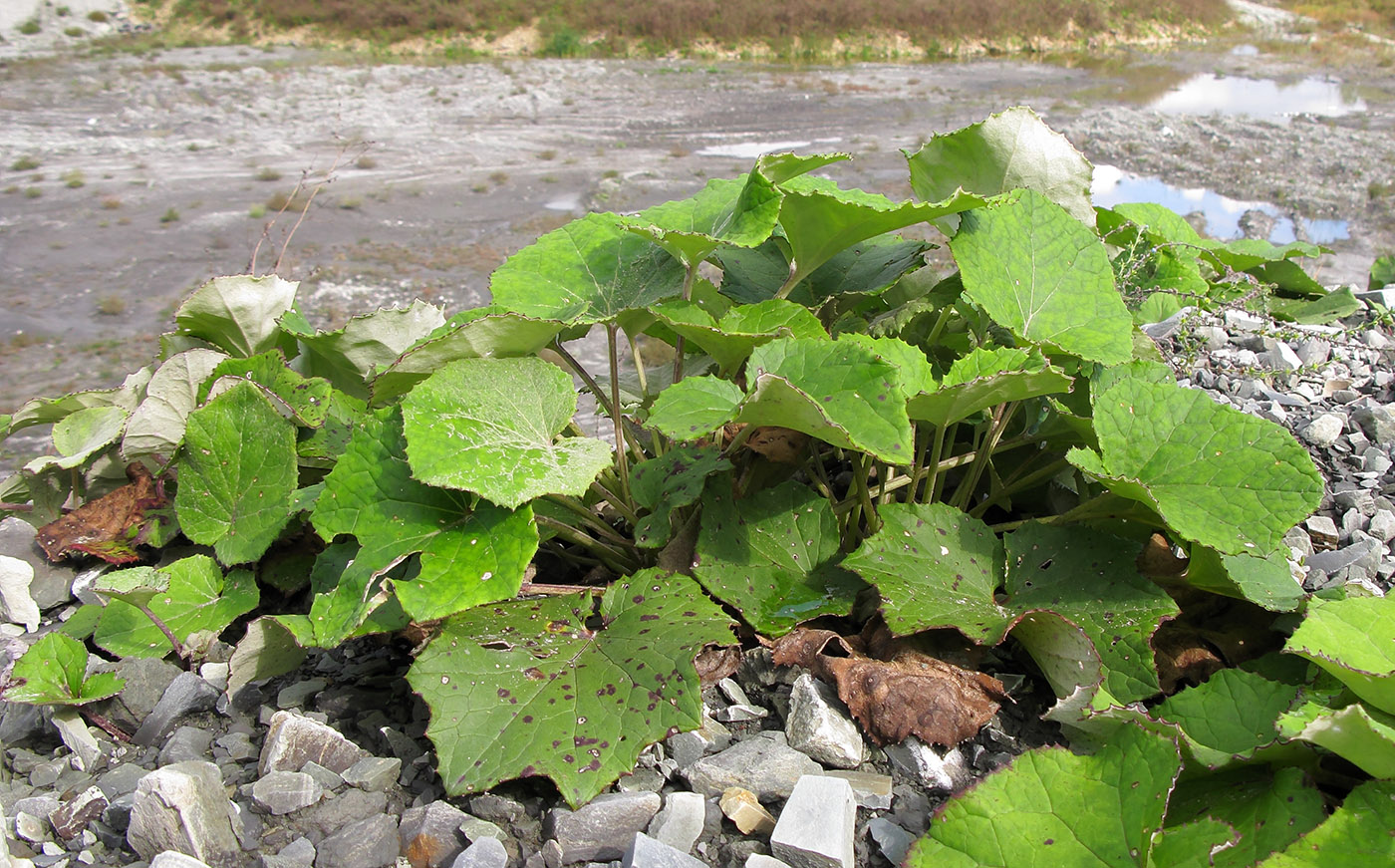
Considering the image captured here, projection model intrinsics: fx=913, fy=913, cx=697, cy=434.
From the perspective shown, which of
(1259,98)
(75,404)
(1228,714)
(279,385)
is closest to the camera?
(1228,714)

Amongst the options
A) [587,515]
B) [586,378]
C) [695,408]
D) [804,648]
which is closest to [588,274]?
[586,378]

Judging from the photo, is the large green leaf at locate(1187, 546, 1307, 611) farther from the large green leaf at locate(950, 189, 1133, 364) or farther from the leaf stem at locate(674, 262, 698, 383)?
the leaf stem at locate(674, 262, 698, 383)

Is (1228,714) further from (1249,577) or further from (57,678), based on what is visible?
(57,678)

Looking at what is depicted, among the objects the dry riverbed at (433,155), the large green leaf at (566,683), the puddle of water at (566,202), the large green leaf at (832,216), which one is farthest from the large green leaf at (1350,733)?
the puddle of water at (566,202)

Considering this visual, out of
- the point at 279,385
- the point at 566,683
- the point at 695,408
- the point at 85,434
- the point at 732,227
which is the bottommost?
the point at 566,683

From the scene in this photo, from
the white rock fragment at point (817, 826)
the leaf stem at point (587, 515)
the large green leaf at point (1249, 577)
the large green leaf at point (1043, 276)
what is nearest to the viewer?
the white rock fragment at point (817, 826)

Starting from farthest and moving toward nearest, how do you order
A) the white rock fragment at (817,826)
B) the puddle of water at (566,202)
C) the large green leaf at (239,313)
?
the puddle of water at (566,202) → the large green leaf at (239,313) → the white rock fragment at (817,826)

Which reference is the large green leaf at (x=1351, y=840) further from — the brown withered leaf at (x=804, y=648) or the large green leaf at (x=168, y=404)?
the large green leaf at (x=168, y=404)
